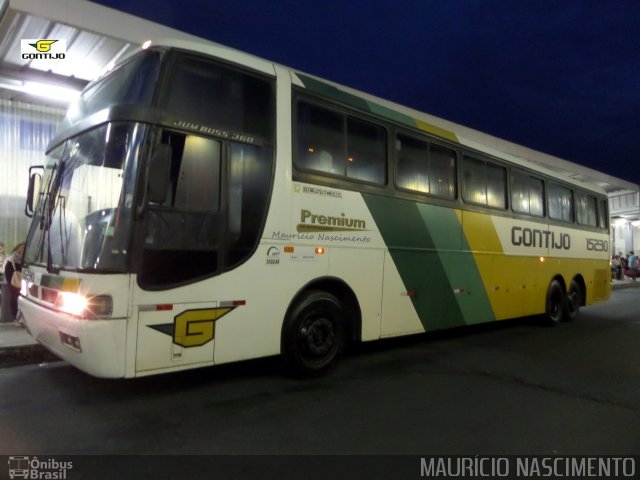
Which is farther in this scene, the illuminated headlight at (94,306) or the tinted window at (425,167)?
the tinted window at (425,167)

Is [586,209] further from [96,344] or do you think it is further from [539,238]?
[96,344]

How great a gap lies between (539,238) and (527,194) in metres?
0.99

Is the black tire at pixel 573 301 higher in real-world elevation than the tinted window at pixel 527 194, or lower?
lower

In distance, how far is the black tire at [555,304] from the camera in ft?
35.0

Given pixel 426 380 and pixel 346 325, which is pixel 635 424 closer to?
pixel 426 380

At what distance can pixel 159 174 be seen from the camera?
4.19 meters

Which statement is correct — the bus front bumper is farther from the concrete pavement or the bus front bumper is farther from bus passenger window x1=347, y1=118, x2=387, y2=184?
bus passenger window x1=347, y1=118, x2=387, y2=184

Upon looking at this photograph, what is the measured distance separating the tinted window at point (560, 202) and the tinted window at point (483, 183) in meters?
2.25

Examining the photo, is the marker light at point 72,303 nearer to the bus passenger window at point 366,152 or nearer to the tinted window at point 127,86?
the tinted window at point 127,86

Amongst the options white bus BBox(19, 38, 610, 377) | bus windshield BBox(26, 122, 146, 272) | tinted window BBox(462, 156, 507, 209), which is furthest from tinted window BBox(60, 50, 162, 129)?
tinted window BBox(462, 156, 507, 209)

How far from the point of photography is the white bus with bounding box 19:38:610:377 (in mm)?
4223

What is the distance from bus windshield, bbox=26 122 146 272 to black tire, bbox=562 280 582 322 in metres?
10.6

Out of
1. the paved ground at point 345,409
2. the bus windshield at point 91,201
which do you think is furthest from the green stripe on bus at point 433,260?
the bus windshield at point 91,201

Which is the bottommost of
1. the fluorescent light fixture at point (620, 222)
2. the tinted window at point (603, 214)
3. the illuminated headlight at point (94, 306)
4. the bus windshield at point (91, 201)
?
the illuminated headlight at point (94, 306)
